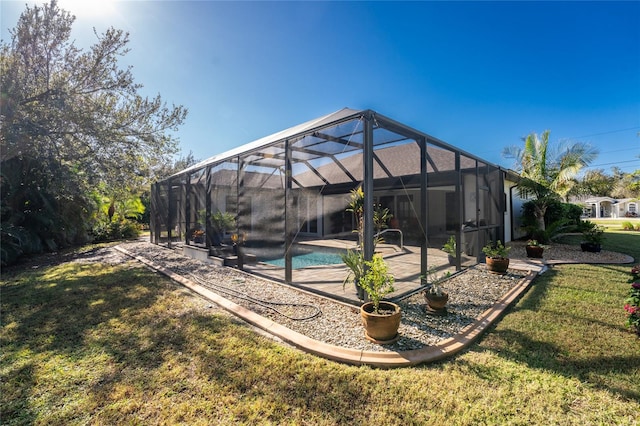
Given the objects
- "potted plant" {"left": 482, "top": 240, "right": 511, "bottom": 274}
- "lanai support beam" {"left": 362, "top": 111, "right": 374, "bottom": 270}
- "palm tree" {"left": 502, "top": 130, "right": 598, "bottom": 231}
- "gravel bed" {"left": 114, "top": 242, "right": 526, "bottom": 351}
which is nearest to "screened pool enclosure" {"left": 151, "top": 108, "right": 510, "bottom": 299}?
"lanai support beam" {"left": 362, "top": 111, "right": 374, "bottom": 270}

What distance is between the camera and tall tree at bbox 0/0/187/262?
20.3 ft

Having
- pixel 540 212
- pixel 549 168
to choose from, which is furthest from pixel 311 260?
pixel 549 168

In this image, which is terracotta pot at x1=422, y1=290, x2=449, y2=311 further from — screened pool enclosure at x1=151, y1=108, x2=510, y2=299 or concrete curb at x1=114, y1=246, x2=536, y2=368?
screened pool enclosure at x1=151, y1=108, x2=510, y2=299

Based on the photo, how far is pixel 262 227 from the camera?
6242mm

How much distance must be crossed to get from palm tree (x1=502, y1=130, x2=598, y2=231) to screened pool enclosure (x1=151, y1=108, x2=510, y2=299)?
2700mm

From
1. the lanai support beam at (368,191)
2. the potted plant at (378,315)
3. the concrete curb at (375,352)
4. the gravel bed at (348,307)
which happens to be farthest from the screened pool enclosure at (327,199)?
the concrete curb at (375,352)

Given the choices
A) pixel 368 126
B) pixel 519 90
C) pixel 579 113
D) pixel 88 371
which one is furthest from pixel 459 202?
pixel 579 113

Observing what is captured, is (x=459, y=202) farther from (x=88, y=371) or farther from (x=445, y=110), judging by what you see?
(x=445, y=110)

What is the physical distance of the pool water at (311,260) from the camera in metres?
6.30

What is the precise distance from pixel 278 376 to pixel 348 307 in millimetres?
1835

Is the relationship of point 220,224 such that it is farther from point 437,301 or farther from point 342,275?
point 437,301

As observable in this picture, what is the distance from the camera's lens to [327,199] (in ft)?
29.3

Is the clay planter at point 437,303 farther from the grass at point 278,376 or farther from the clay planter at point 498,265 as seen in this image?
the clay planter at point 498,265

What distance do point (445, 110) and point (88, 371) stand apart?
17081 mm
